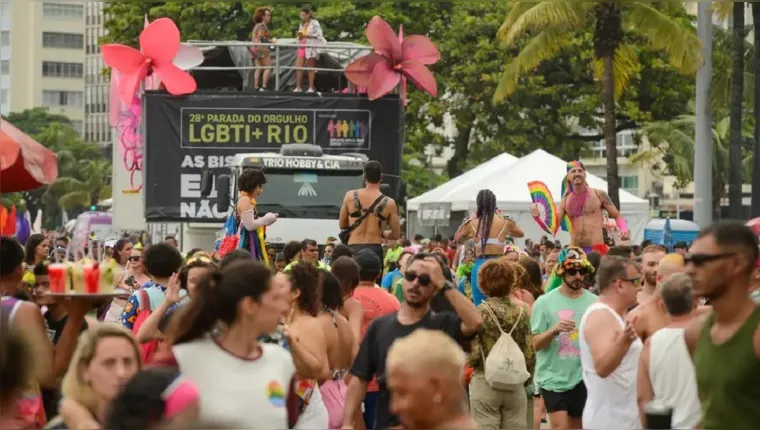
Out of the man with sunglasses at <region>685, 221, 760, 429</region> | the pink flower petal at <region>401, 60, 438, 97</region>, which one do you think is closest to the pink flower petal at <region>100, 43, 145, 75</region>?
the pink flower petal at <region>401, 60, 438, 97</region>

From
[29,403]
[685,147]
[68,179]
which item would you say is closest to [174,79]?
[29,403]

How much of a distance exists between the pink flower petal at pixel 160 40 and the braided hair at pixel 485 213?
586cm

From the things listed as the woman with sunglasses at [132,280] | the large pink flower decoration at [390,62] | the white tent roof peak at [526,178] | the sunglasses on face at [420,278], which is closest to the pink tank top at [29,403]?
the sunglasses on face at [420,278]

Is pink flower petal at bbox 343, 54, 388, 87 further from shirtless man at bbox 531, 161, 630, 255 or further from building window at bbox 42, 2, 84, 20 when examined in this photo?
building window at bbox 42, 2, 84, 20

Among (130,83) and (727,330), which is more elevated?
(130,83)

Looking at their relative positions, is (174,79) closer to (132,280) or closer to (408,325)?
(132,280)

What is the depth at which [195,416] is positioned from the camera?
429cm

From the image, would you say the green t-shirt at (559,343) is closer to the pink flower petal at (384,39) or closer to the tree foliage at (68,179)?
the pink flower petal at (384,39)

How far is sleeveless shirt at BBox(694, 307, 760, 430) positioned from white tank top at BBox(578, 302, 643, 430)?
268cm

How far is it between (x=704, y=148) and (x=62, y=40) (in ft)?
405

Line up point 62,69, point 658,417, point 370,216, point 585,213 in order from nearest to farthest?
point 658,417, point 370,216, point 585,213, point 62,69

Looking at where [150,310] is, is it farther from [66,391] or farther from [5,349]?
[5,349]

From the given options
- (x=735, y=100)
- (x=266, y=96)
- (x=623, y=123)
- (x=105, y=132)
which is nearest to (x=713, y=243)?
(x=266, y=96)

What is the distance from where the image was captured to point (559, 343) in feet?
36.9
